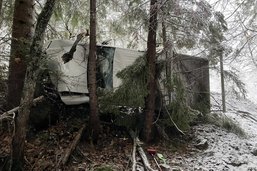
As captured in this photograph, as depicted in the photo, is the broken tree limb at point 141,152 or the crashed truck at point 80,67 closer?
the broken tree limb at point 141,152

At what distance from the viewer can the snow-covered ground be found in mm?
6070

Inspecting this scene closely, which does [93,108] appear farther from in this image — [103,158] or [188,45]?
[188,45]

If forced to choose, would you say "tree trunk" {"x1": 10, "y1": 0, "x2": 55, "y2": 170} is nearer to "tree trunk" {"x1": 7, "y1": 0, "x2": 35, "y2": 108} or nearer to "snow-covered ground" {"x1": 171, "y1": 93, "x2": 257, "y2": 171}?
"tree trunk" {"x1": 7, "y1": 0, "x2": 35, "y2": 108}

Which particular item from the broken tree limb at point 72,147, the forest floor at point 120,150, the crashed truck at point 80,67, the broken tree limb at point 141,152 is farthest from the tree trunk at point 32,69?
the broken tree limb at point 141,152

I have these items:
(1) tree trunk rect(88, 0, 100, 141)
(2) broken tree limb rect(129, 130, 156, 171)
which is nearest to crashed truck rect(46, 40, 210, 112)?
(1) tree trunk rect(88, 0, 100, 141)

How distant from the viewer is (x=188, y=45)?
260 inches

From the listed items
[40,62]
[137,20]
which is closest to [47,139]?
[40,62]

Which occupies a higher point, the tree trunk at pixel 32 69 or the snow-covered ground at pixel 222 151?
the tree trunk at pixel 32 69

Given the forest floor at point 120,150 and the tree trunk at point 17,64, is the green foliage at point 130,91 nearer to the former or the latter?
the forest floor at point 120,150

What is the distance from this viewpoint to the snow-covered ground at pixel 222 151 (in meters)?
6.07

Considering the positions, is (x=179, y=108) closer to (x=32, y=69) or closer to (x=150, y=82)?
(x=150, y=82)

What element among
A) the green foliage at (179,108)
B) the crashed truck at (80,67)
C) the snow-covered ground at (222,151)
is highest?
the crashed truck at (80,67)

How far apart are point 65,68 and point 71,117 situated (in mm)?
1337

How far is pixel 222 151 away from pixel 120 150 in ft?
7.96
